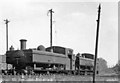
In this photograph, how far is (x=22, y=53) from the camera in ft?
73.2

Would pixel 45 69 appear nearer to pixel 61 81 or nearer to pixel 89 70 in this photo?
pixel 61 81

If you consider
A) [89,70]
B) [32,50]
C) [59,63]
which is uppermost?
[32,50]

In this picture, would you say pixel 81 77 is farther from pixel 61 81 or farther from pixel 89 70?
pixel 89 70

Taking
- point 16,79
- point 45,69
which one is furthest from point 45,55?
point 16,79

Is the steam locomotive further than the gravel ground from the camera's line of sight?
Yes

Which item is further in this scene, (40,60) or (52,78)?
(40,60)

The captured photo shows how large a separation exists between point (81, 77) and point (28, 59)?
720cm

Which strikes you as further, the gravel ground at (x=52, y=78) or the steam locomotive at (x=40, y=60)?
the steam locomotive at (x=40, y=60)

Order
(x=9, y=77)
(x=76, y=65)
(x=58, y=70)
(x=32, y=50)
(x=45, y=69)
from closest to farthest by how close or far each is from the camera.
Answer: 1. (x=9, y=77)
2. (x=32, y=50)
3. (x=45, y=69)
4. (x=58, y=70)
5. (x=76, y=65)

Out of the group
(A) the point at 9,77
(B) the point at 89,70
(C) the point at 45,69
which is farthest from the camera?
(B) the point at 89,70

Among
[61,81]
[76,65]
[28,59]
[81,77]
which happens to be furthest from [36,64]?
[76,65]

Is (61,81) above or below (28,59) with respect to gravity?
below

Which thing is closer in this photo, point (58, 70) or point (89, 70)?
point (58, 70)

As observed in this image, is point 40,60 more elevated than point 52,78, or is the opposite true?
point 40,60
